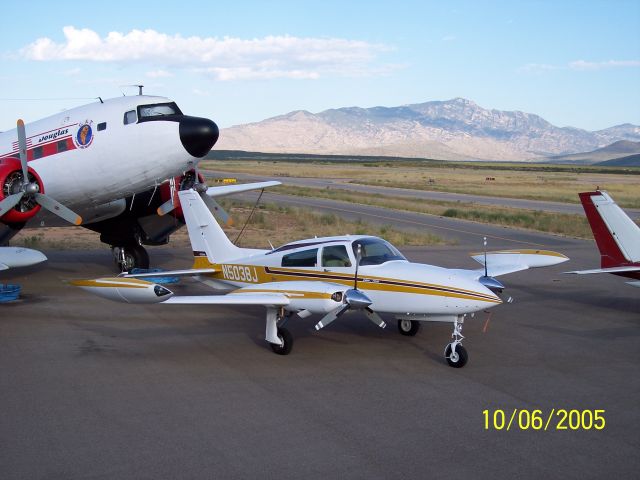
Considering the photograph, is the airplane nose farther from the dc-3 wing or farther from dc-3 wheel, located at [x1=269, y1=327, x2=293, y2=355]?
the dc-3 wing

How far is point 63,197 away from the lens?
2109cm

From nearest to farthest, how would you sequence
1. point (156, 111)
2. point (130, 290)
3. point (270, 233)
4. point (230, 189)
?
point (130, 290), point (156, 111), point (230, 189), point (270, 233)

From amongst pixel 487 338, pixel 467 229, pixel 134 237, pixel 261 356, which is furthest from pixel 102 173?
pixel 467 229

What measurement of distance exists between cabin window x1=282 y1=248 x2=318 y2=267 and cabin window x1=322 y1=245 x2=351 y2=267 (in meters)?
0.21

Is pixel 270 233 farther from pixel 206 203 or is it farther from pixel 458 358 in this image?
pixel 458 358

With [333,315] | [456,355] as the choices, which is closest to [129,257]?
[333,315]

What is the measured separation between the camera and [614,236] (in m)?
17.5

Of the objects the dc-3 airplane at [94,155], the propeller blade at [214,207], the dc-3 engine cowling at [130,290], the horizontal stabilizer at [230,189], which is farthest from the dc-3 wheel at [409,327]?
the horizontal stabilizer at [230,189]

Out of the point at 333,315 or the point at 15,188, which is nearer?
the point at 333,315

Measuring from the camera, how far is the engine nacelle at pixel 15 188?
1930cm

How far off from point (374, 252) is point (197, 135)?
7856mm

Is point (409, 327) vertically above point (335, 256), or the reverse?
point (335, 256)
